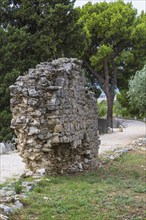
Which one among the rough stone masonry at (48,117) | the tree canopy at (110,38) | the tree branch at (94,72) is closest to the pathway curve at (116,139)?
the tree canopy at (110,38)

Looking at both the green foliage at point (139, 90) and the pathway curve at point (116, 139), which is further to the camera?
the green foliage at point (139, 90)

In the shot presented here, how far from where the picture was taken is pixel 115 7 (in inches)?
1131

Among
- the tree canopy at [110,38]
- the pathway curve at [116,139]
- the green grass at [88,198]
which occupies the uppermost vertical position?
the tree canopy at [110,38]

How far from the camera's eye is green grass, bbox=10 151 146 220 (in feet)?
19.4

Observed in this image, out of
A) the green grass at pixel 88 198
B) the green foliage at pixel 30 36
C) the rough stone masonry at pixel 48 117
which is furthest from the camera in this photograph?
the green foliage at pixel 30 36

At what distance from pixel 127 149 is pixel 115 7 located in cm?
1572

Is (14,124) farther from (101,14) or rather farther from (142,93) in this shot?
(101,14)

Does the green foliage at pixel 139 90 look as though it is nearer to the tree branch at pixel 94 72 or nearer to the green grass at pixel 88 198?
the tree branch at pixel 94 72

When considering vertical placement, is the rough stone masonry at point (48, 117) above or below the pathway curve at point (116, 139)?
above

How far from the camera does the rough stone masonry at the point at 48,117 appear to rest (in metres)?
9.02

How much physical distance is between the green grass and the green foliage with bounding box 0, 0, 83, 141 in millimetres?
8058

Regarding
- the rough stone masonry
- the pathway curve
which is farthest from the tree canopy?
the rough stone masonry

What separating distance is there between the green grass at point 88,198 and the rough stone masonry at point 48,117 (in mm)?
641

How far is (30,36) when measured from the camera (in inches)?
698
